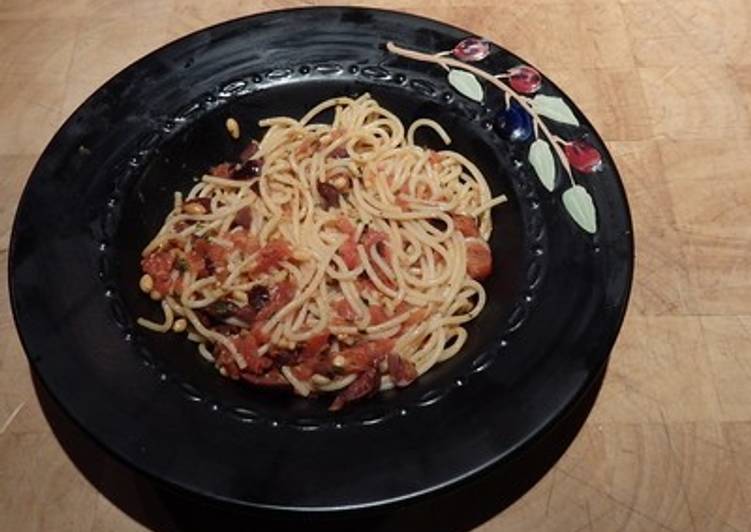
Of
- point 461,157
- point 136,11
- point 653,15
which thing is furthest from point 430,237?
point 136,11

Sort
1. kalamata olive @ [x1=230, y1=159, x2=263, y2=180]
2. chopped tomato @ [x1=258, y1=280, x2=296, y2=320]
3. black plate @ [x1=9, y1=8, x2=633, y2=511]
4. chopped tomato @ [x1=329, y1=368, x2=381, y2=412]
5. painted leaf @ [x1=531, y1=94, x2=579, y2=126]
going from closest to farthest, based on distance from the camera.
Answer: black plate @ [x1=9, y1=8, x2=633, y2=511] → chopped tomato @ [x1=329, y1=368, x2=381, y2=412] → chopped tomato @ [x1=258, y1=280, x2=296, y2=320] → painted leaf @ [x1=531, y1=94, x2=579, y2=126] → kalamata olive @ [x1=230, y1=159, x2=263, y2=180]

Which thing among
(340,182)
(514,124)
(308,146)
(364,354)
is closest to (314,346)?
(364,354)

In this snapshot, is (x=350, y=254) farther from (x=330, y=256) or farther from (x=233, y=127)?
(x=233, y=127)

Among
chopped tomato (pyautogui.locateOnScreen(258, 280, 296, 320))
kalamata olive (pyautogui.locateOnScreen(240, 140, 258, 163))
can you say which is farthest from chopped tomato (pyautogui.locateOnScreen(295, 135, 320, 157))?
chopped tomato (pyautogui.locateOnScreen(258, 280, 296, 320))

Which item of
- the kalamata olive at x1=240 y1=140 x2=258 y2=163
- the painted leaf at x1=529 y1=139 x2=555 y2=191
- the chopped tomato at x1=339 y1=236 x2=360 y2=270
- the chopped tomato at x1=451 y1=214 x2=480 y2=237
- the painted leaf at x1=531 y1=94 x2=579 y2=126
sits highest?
the painted leaf at x1=531 y1=94 x2=579 y2=126

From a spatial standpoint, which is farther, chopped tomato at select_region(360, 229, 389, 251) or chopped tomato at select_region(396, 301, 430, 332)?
chopped tomato at select_region(360, 229, 389, 251)

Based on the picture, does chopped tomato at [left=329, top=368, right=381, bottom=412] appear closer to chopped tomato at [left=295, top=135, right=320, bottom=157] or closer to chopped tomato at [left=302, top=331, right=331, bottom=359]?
chopped tomato at [left=302, top=331, right=331, bottom=359]

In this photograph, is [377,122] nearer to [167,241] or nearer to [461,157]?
[461,157]
